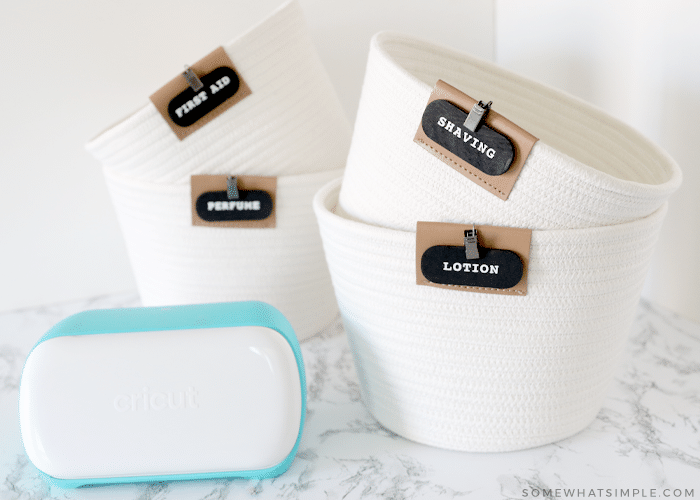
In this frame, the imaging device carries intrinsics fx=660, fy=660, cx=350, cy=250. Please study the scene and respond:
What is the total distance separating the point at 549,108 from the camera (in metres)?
0.77

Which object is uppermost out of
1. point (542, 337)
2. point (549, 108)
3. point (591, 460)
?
point (549, 108)

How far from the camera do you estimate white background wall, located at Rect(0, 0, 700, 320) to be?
873mm

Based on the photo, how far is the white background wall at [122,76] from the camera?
0.87 metres

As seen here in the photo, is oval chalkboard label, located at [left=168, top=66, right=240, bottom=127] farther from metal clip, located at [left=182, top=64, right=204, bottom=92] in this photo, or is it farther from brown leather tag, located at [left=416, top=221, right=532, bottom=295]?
brown leather tag, located at [left=416, top=221, right=532, bottom=295]

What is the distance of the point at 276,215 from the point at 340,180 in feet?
0.34

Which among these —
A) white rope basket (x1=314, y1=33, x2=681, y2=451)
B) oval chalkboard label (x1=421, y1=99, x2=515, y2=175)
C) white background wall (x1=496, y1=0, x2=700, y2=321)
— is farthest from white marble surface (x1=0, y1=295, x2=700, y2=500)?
oval chalkboard label (x1=421, y1=99, x2=515, y2=175)

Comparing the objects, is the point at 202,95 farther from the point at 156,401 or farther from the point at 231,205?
the point at 156,401

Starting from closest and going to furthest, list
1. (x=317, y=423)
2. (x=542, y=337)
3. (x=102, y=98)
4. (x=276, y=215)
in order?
(x=542, y=337)
(x=317, y=423)
(x=276, y=215)
(x=102, y=98)

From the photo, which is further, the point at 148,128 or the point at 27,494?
the point at 148,128

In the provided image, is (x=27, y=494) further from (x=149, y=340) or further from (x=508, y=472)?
(x=508, y=472)

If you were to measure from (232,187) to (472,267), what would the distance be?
0.34 metres

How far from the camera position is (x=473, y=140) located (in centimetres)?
52

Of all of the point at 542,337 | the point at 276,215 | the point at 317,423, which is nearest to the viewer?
the point at 542,337

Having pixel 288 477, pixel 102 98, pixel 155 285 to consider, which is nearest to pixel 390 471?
pixel 288 477
